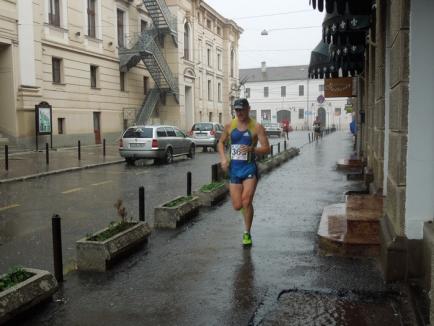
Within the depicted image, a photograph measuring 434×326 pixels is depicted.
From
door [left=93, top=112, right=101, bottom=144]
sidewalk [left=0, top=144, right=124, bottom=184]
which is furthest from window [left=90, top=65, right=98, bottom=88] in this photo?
sidewalk [left=0, top=144, right=124, bottom=184]

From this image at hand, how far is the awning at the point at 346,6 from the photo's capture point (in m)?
7.34

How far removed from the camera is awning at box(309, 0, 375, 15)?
24.1ft

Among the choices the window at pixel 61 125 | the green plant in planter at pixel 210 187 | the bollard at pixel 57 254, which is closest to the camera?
the bollard at pixel 57 254

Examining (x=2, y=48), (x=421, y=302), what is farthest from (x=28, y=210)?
(x=2, y=48)

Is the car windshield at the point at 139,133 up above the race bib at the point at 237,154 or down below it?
above

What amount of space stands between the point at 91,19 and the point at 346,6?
26.9 m

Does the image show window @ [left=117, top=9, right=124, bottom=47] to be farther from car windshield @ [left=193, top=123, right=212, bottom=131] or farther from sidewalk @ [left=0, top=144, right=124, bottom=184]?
sidewalk @ [left=0, top=144, right=124, bottom=184]

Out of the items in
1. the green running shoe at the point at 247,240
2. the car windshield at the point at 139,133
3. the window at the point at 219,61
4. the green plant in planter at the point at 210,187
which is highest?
the window at the point at 219,61

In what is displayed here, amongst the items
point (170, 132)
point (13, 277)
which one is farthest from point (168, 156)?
point (13, 277)

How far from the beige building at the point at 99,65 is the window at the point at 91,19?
0.21 feet

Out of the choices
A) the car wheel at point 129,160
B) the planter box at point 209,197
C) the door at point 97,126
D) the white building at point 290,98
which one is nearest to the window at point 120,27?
the door at point 97,126

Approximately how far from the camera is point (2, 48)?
2481 cm

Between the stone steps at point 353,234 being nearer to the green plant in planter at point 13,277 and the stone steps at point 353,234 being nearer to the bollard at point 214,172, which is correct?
the green plant in planter at point 13,277

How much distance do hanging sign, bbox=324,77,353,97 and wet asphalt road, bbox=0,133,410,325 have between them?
13.3m
